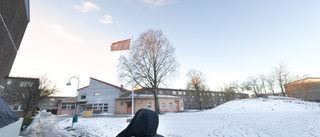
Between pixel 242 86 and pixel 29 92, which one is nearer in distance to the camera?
pixel 29 92

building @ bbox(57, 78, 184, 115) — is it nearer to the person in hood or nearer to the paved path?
the paved path

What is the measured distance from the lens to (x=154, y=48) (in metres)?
19.4

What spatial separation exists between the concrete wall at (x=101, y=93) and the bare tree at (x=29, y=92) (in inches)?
285

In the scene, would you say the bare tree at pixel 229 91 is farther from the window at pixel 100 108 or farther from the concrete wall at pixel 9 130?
the concrete wall at pixel 9 130

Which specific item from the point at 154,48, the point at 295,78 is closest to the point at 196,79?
the point at 154,48

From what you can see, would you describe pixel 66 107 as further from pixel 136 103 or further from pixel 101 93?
pixel 136 103

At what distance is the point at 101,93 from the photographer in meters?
29.4

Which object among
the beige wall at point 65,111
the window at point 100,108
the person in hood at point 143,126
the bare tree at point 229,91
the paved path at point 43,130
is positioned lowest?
the beige wall at point 65,111

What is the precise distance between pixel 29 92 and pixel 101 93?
14.1 metres

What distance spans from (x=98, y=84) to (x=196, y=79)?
25.7m

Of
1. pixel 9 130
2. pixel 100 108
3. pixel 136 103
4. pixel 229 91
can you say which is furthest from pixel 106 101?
pixel 229 91

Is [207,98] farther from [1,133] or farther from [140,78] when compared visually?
[1,133]

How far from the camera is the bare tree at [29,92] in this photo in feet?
52.1

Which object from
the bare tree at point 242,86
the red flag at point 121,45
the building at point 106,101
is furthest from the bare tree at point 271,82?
the red flag at point 121,45
